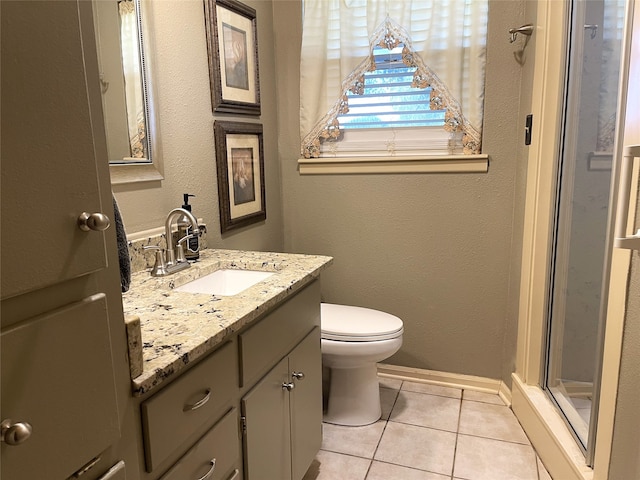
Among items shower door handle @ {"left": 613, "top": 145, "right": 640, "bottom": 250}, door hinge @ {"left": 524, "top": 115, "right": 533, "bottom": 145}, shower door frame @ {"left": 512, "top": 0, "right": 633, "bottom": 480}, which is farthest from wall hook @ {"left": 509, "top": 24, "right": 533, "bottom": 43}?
shower door handle @ {"left": 613, "top": 145, "right": 640, "bottom": 250}

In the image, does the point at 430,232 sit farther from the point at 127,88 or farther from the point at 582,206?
the point at 127,88

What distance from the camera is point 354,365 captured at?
217 centimetres

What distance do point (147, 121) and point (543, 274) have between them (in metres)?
1.67

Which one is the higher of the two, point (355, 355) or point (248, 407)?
point (248, 407)

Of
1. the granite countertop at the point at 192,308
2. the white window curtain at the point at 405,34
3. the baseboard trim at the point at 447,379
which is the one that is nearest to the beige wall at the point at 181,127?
the granite countertop at the point at 192,308

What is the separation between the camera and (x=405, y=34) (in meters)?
2.29

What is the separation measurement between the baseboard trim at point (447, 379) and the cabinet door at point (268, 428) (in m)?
1.20

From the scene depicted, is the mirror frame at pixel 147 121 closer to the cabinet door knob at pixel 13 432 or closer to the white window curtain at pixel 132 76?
the white window curtain at pixel 132 76

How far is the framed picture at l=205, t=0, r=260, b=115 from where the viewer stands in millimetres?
1959

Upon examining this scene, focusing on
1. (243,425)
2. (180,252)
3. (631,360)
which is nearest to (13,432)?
(243,425)

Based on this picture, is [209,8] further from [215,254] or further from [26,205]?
[26,205]

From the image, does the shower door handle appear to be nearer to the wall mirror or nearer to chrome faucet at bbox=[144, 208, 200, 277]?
chrome faucet at bbox=[144, 208, 200, 277]

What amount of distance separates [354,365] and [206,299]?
1061mm

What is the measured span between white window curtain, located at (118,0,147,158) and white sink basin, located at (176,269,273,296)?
48 cm
